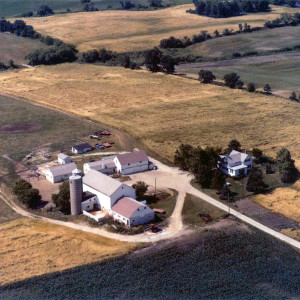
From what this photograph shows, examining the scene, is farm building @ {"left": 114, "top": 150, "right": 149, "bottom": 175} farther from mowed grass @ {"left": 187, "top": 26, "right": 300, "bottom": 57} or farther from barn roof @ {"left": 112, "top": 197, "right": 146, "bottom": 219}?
mowed grass @ {"left": 187, "top": 26, "right": 300, "bottom": 57}

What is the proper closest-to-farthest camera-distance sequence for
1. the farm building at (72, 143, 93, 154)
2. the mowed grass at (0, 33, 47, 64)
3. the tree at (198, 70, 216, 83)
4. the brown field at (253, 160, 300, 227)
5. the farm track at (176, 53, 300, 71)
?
the brown field at (253, 160, 300, 227) < the farm building at (72, 143, 93, 154) < the tree at (198, 70, 216, 83) < the farm track at (176, 53, 300, 71) < the mowed grass at (0, 33, 47, 64)

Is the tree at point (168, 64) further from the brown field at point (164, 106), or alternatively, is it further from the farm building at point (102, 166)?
the farm building at point (102, 166)

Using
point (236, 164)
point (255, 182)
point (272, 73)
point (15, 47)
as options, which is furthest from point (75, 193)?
point (15, 47)

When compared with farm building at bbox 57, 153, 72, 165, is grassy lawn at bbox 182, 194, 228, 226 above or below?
below

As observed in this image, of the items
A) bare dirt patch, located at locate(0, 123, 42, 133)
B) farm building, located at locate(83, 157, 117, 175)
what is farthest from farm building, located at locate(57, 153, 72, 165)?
bare dirt patch, located at locate(0, 123, 42, 133)

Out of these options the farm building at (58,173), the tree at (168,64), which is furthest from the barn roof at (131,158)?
the tree at (168,64)
